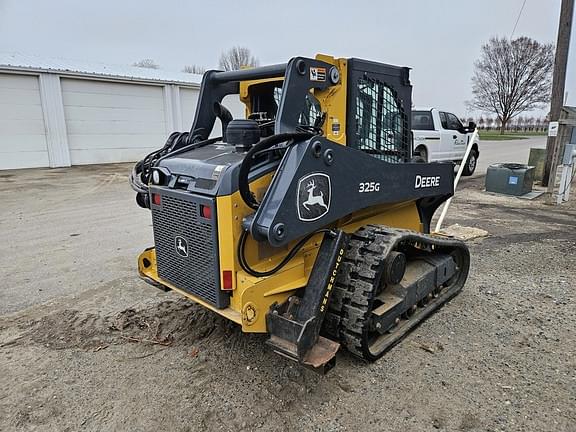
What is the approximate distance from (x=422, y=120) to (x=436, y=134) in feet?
1.74

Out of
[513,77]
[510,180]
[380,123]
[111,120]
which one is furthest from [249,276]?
[513,77]

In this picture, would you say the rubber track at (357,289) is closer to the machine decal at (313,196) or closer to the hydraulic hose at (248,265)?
the hydraulic hose at (248,265)

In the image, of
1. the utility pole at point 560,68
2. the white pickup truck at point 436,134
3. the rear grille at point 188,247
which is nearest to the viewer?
the rear grille at point 188,247

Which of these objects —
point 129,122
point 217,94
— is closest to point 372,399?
point 217,94

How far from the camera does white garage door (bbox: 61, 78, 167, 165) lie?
16.2 meters

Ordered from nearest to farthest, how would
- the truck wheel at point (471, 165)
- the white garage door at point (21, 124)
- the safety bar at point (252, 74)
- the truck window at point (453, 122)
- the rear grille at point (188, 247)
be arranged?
the rear grille at point (188, 247)
the safety bar at point (252, 74)
the truck window at point (453, 122)
the truck wheel at point (471, 165)
the white garage door at point (21, 124)

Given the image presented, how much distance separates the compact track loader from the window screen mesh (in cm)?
1

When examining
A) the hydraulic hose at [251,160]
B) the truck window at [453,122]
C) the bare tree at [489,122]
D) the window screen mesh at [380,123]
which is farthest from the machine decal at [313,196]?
the bare tree at [489,122]

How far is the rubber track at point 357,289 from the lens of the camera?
9.69 feet

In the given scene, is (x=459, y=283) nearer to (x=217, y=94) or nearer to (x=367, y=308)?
(x=367, y=308)

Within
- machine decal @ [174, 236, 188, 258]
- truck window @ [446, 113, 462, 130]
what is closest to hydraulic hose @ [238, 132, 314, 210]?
machine decal @ [174, 236, 188, 258]

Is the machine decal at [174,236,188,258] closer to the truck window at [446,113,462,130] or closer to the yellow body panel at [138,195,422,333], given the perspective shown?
the yellow body panel at [138,195,422,333]

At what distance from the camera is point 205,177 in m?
2.76

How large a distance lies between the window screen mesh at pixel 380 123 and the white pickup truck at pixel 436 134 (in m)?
7.34
